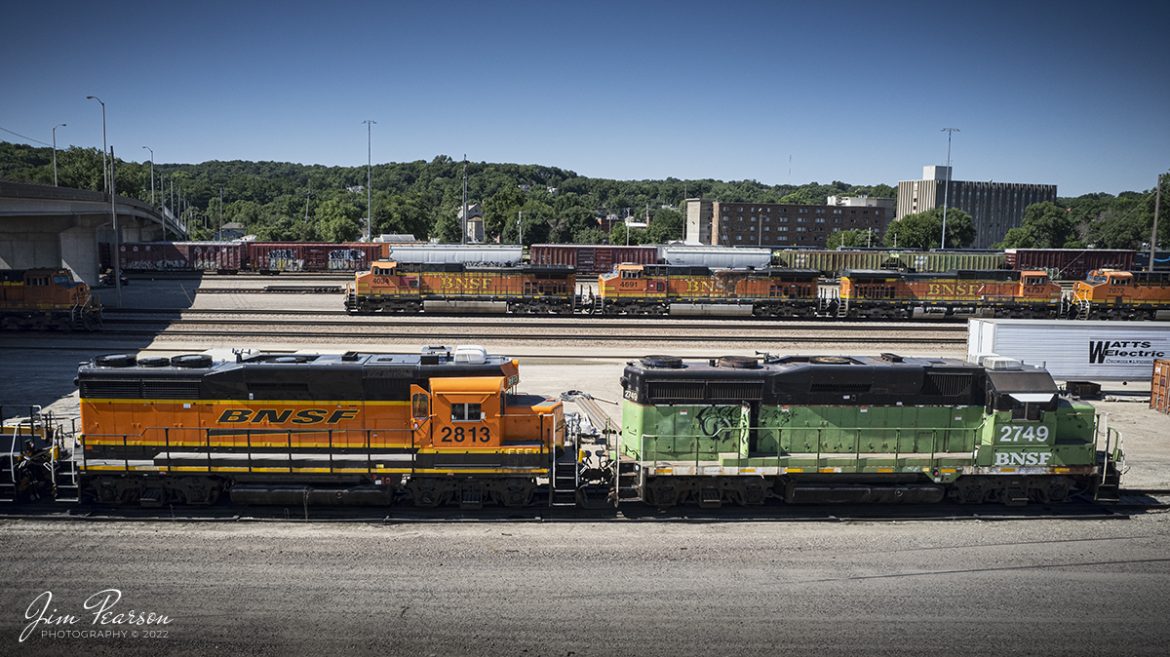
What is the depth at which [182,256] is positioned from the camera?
65625 millimetres

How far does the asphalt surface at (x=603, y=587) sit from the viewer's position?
377 inches

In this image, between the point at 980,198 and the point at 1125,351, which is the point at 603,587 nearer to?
the point at 1125,351

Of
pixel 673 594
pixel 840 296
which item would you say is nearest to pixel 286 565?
pixel 673 594

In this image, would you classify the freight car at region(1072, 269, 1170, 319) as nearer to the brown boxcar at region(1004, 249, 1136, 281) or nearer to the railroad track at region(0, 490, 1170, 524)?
the brown boxcar at region(1004, 249, 1136, 281)

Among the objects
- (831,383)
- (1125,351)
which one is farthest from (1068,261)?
(831,383)

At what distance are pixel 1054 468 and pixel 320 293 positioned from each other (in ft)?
154

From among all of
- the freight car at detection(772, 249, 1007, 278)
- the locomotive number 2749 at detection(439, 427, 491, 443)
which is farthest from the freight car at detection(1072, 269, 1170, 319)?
the locomotive number 2749 at detection(439, 427, 491, 443)

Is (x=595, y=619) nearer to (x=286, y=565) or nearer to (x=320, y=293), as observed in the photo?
(x=286, y=565)

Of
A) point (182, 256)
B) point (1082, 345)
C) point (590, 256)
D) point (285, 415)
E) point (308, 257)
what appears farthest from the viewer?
point (308, 257)

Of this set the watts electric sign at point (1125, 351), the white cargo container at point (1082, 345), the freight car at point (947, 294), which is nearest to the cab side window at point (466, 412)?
the white cargo container at point (1082, 345)

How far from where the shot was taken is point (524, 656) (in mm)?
9227

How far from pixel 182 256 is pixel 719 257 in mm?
45753

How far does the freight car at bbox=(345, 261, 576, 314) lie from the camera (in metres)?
41.5

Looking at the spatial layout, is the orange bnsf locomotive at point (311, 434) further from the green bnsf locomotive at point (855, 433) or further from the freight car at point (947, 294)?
the freight car at point (947, 294)
